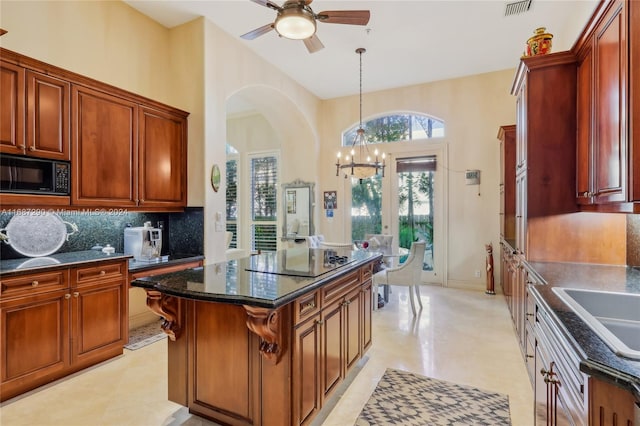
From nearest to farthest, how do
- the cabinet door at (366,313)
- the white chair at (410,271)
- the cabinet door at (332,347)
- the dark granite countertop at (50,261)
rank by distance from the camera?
1. the cabinet door at (332,347)
2. the dark granite countertop at (50,261)
3. the cabinet door at (366,313)
4. the white chair at (410,271)

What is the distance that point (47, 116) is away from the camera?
266 cm

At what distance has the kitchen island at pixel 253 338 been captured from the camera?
165 centimetres

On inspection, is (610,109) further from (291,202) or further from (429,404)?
(291,202)

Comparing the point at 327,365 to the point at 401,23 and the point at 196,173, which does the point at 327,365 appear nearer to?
the point at 196,173

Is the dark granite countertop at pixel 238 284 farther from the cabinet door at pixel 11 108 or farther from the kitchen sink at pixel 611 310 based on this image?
the cabinet door at pixel 11 108

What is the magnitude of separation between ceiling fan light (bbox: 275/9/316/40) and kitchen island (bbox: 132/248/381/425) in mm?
1826

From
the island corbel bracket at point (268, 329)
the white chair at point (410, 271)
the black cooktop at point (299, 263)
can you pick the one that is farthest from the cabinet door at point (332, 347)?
the white chair at point (410, 271)

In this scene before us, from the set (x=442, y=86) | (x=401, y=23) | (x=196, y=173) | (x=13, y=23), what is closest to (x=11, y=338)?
(x=196, y=173)

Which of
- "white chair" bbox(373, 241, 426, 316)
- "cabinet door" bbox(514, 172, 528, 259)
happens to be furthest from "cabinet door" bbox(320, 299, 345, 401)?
"white chair" bbox(373, 241, 426, 316)

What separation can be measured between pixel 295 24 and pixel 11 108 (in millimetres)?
2305

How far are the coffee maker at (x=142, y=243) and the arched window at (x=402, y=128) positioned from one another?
442 cm

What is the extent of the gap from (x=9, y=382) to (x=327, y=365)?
2314mm

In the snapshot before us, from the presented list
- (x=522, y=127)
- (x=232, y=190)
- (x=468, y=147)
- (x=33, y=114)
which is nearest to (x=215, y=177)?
(x=33, y=114)

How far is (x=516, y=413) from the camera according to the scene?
7.09 feet
